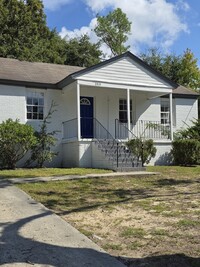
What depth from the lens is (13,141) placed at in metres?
15.5

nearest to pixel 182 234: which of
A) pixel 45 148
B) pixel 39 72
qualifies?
pixel 45 148

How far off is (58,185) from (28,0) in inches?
1076

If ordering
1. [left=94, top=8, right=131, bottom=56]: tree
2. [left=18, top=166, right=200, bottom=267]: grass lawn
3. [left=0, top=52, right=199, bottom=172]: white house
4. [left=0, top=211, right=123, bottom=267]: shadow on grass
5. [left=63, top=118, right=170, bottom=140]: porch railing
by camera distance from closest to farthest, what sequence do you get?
1. [left=0, top=211, right=123, bottom=267]: shadow on grass
2. [left=18, top=166, right=200, bottom=267]: grass lawn
3. [left=0, top=52, right=199, bottom=172]: white house
4. [left=63, top=118, right=170, bottom=140]: porch railing
5. [left=94, top=8, right=131, bottom=56]: tree

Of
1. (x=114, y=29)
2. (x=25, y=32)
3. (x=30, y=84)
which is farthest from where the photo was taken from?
(x=114, y=29)

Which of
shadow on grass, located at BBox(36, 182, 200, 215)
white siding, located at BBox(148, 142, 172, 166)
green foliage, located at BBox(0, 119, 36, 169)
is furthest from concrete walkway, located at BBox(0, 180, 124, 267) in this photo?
white siding, located at BBox(148, 142, 172, 166)

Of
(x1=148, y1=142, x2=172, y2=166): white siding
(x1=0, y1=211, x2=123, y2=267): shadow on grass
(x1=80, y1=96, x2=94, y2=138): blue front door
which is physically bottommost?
(x1=0, y1=211, x2=123, y2=267): shadow on grass

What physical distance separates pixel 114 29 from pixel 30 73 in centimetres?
3157

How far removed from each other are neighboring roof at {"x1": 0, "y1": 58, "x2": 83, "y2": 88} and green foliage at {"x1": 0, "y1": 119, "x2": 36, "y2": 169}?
2.39 metres

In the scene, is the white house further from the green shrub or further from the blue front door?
the green shrub

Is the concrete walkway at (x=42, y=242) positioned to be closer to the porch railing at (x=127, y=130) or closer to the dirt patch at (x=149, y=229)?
the dirt patch at (x=149, y=229)

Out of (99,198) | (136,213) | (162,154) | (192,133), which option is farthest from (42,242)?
(192,133)

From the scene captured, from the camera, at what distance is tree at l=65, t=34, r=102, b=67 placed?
36750 millimetres

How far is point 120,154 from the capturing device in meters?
16.0

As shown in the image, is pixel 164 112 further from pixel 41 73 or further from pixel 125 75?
pixel 41 73
